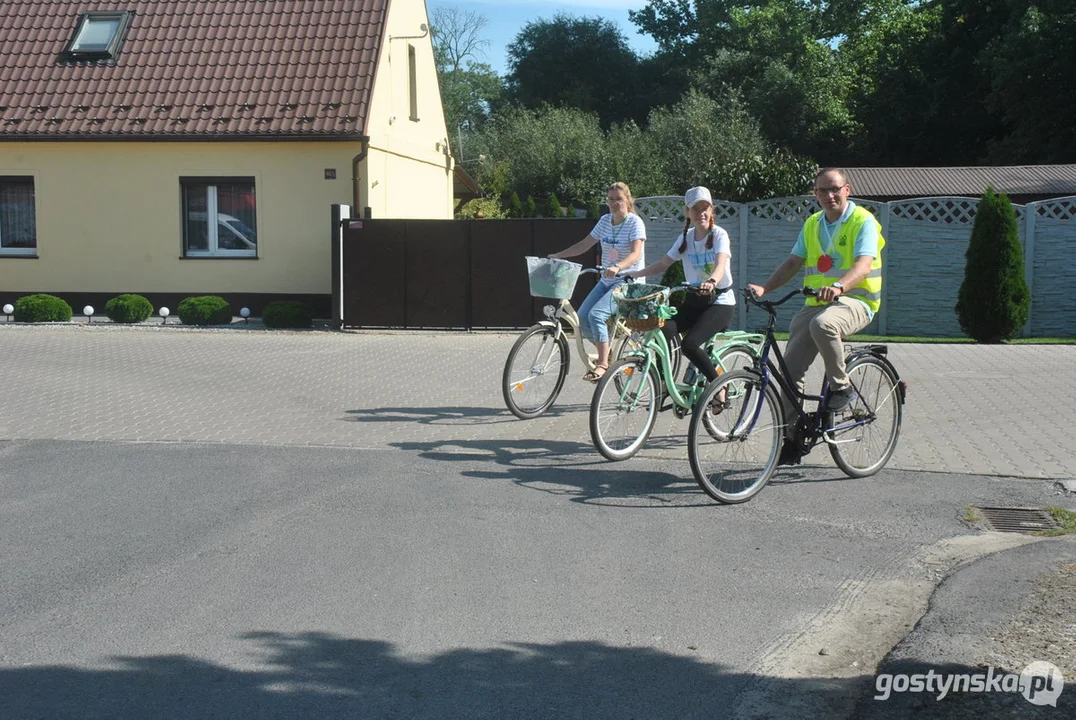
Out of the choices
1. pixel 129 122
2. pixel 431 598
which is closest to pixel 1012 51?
pixel 129 122

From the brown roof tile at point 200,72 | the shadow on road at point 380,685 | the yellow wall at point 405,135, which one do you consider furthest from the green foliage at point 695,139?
the shadow on road at point 380,685

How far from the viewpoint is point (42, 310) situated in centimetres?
2033

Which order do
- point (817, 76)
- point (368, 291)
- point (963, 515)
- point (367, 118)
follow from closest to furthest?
point (963, 515)
point (368, 291)
point (367, 118)
point (817, 76)

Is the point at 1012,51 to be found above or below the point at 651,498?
above

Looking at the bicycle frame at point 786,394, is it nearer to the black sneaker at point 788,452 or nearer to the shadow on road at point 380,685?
the black sneaker at point 788,452

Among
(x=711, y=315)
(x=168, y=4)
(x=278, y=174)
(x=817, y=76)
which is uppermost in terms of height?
(x=817, y=76)

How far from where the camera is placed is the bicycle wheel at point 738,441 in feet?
23.5

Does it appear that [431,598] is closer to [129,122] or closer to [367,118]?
[367,118]

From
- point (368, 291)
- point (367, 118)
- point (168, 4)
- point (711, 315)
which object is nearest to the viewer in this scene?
point (711, 315)

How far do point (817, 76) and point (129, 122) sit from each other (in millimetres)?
40179

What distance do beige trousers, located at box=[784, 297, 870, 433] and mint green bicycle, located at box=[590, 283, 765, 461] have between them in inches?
13.6

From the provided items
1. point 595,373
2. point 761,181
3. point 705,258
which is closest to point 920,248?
point 761,181

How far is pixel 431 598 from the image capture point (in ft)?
18.0

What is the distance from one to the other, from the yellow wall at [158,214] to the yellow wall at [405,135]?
107cm
